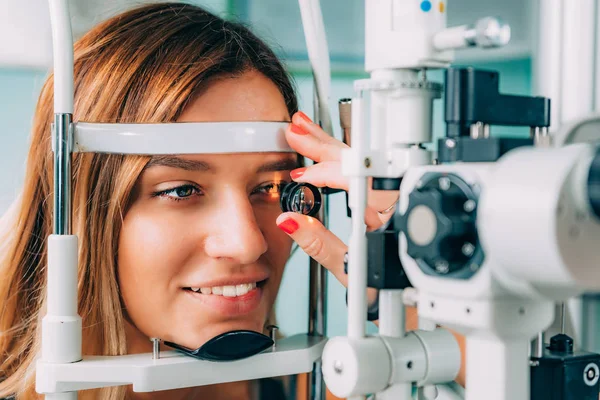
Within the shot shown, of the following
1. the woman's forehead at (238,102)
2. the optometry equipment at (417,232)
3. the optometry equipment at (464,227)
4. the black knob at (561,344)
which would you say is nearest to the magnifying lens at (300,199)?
the optometry equipment at (417,232)

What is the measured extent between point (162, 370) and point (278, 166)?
0.35 meters

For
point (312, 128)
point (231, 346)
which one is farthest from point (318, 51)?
point (231, 346)

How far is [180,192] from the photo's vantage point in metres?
1.09

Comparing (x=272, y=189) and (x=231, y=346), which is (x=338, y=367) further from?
(x=272, y=189)

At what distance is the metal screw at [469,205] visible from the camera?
67 centimetres

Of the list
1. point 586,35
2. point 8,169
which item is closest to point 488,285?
point 586,35

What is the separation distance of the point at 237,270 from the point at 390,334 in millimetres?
347

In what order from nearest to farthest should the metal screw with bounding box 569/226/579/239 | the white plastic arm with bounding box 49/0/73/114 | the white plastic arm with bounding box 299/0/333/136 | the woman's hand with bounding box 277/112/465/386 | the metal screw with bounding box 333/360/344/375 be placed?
the metal screw with bounding box 569/226/579/239
the metal screw with bounding box 333/360/344/375
the white plastic arm with bounding box 49/0/73/114
the woman's hand with bounding box 277/112/465/386
the white plastic arm with bounding box 299/0/333/136

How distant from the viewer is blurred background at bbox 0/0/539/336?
47.7 inches

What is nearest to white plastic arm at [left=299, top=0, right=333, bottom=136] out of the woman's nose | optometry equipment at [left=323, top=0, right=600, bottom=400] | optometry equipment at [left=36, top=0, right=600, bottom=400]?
optometry equipment at [left=36, top=0, right=600, bottom=400]

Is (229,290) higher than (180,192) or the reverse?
the reverse

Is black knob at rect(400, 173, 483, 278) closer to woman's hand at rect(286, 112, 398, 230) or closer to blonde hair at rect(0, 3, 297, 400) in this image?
woman's hand at rect(286, 112, 398, 230)

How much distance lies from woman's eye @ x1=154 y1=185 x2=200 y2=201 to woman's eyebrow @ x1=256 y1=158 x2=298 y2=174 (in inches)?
4.0

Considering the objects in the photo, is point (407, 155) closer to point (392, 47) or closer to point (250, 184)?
point (392, 47)
